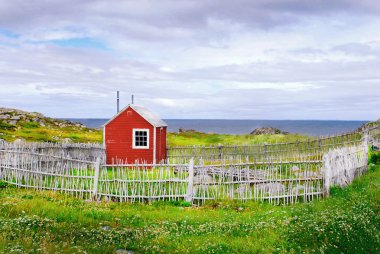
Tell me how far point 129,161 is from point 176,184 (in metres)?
13.2

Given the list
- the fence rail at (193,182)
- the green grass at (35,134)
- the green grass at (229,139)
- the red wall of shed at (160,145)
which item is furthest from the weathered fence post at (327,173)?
the green grass at (35,134)

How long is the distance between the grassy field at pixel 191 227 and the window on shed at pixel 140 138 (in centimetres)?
1367

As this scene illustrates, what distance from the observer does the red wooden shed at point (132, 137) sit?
99.2 ft

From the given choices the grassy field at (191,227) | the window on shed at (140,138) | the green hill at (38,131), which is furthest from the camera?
the green hill at (38,131)

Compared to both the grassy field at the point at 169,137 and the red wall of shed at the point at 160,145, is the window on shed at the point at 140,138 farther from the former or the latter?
the grassy field at the point at 169,137

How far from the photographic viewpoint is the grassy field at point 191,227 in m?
9.35

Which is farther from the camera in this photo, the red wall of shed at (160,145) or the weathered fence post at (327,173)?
the red wall of shed at (160,145)

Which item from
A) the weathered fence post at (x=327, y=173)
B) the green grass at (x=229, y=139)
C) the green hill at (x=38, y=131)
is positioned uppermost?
the green hill at (x=38, y=131)

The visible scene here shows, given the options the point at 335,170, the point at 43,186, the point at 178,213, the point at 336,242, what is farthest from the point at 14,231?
the point at 335,170

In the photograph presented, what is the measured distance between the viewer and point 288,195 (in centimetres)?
1700

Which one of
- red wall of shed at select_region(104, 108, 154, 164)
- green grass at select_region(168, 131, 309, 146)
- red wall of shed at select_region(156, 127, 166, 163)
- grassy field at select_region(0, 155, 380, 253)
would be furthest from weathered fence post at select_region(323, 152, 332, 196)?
green grass at select_region(168, 131, 309, 146)

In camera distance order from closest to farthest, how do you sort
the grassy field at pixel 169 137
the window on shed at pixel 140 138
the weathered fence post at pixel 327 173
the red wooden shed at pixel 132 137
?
the weathered fence post at pixel 327 173
the red wooden shed at pixel 132 137
the window on shed at pixel 140 138
the grassy field at pixel 169 137

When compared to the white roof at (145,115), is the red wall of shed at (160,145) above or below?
below

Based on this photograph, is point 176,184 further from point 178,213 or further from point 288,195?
point 288,195
